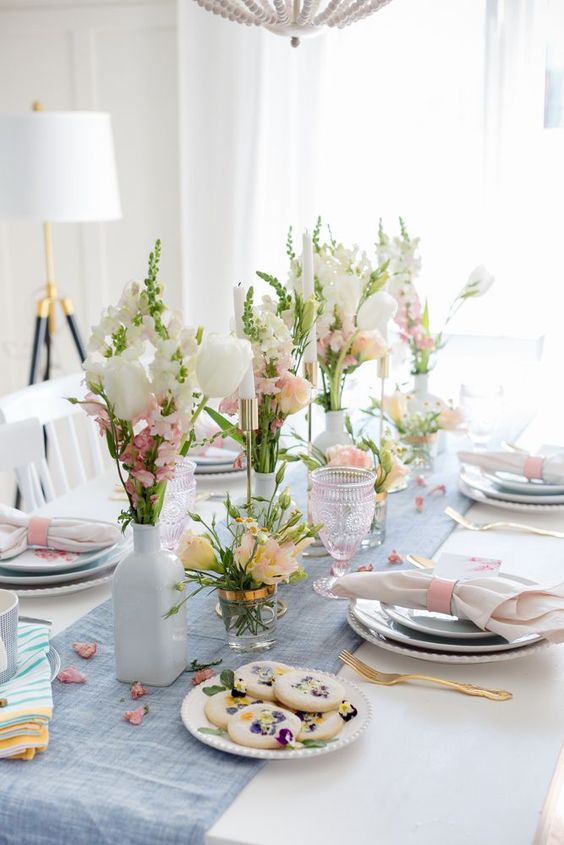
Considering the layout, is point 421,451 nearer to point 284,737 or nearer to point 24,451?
point 24,451

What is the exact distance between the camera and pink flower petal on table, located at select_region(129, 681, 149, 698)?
4.00ft

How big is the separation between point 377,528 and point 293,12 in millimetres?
832

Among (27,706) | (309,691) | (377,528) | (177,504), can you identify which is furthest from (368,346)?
(27,706)

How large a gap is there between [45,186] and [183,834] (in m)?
2.64

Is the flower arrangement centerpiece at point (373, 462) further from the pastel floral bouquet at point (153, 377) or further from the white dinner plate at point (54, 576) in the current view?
the pastel floral bouquet at point (153, 377)

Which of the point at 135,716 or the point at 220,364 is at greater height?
the point at 220,364

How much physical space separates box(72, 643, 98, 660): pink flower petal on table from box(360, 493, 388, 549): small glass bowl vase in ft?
1.74

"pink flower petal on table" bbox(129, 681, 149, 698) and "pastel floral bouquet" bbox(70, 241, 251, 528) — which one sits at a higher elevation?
"pastel floral bouquet" bbox(70, 241, 251, 528)

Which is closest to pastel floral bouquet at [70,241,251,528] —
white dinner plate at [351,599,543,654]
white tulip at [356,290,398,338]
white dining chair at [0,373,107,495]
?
white dinner plate at [351,599,543,654]

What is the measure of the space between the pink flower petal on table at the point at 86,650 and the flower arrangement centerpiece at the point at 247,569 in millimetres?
148

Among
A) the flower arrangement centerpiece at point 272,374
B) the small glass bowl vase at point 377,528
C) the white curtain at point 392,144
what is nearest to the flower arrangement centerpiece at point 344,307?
the flower arrangement centerpiece at point 272,374

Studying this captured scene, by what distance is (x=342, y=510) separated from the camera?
1479 mm

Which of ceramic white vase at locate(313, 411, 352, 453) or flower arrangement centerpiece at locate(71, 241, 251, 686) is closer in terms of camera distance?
flower arrangement centerpiece at locate(71, 241, 251, 686)

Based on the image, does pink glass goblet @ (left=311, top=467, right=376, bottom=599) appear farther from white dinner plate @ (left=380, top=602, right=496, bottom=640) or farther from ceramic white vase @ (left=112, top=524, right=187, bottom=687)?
ceramic white vase @ (left=112, top=524, right=187, bottom=687)
